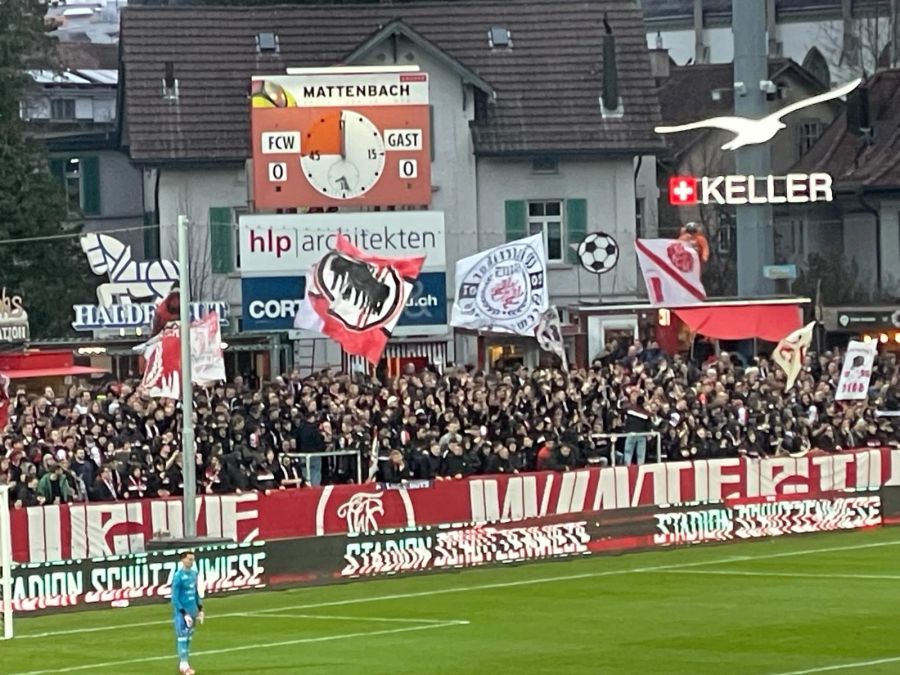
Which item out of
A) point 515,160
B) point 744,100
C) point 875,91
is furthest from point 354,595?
point 875,91

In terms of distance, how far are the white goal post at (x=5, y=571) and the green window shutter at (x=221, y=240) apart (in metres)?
31.2

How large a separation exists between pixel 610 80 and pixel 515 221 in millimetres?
4927

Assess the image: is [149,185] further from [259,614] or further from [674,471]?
[259,614]

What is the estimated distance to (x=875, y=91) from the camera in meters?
76.1

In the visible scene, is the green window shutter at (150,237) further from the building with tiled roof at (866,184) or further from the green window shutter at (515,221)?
the building with tiled roof at (866,184)

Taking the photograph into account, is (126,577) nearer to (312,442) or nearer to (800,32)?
(312,442)

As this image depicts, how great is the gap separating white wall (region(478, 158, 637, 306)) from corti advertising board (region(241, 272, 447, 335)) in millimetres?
12423

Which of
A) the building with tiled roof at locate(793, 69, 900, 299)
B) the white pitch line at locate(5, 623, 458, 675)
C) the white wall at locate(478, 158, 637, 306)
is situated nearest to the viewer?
the white pitch line at locate(5, 623, 458, 675)

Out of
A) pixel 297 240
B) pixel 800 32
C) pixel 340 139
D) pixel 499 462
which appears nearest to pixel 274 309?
pixel 297 240

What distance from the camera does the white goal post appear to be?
101 ft

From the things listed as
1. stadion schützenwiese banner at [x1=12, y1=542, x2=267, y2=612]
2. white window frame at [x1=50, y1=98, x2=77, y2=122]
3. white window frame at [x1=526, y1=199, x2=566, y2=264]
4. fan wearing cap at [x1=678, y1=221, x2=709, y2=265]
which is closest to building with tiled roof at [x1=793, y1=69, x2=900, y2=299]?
white window frame at [x1=526, y1=199, x2=566, y2=264]

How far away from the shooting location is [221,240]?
64.8 metres

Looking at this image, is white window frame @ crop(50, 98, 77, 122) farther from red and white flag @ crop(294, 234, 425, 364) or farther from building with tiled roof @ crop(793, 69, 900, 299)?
red and white flag @ crop(294, 234, 425, 364)

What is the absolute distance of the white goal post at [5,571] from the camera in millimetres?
30906
